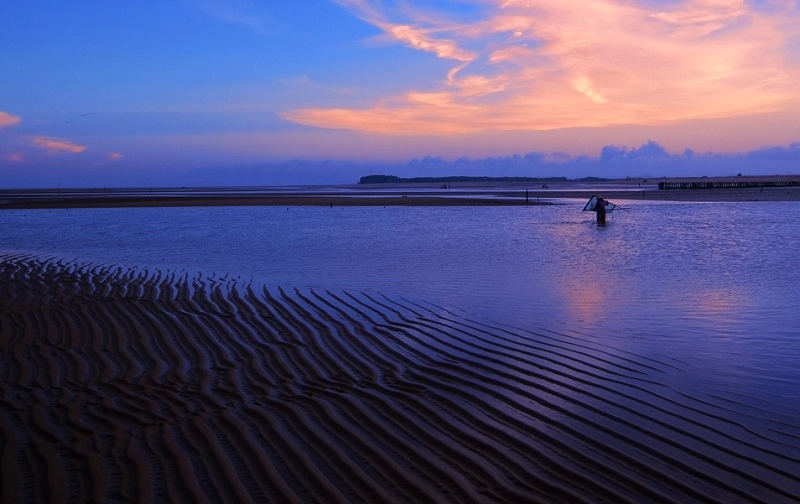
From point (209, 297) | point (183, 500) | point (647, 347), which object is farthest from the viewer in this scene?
point (209, 297)

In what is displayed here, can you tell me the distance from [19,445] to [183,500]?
1729 mm

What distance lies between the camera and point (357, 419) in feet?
18.9

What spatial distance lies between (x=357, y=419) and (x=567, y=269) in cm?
1152

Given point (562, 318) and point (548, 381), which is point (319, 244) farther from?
point (548, 381)

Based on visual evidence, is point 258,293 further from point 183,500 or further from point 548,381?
point 183,500

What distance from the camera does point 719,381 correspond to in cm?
696

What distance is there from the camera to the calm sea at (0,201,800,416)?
855cm

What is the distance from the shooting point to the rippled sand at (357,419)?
14.6 feet

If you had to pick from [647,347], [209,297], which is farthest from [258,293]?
[647,347]

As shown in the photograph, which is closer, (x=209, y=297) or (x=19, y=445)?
(x=19, y=445)

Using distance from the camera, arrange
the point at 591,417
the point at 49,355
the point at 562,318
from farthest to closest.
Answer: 1. the point at 562,318
2. the point at 49,355
3. the point at 591,417

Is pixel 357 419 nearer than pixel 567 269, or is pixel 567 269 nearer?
pixel 357 419

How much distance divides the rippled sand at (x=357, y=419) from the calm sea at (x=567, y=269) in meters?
0.90

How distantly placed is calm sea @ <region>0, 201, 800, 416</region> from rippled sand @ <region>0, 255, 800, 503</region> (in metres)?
0.90
